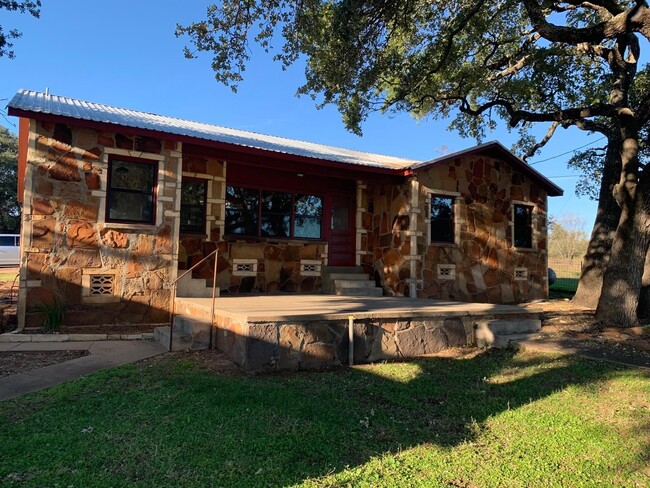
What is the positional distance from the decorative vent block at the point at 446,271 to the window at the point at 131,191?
686cm

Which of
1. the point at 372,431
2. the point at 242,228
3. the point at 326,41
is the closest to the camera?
the point at 372,431

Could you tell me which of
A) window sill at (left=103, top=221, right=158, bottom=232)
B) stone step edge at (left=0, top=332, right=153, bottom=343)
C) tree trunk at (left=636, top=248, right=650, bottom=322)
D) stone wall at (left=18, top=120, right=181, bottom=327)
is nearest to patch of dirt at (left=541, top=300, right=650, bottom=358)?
tree trunk at (left=636, top=248, right=650, bottom=322)

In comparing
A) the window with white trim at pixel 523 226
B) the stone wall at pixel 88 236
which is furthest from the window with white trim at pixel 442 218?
the stone wall at pixel 88 236

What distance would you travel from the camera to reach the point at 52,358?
548 centimetres

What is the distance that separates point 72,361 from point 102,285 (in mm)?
2429

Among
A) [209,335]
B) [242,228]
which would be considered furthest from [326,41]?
[209,335]

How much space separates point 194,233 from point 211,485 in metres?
7.48

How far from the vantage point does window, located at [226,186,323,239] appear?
10.3 meters

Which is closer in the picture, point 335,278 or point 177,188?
point 177,188

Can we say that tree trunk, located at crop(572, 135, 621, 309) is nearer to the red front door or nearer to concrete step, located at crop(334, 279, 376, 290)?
concrete step, located at crop(334, 279, 376, 290)

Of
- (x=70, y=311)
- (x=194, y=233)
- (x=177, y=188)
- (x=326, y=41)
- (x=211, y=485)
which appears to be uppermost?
(x=326, y=41)

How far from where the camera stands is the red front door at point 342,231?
1141 cm

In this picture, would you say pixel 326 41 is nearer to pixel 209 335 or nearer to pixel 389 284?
pixel 389 284

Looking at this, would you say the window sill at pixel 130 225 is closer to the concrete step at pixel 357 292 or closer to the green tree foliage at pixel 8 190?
the concrete step at pixel 357 292
